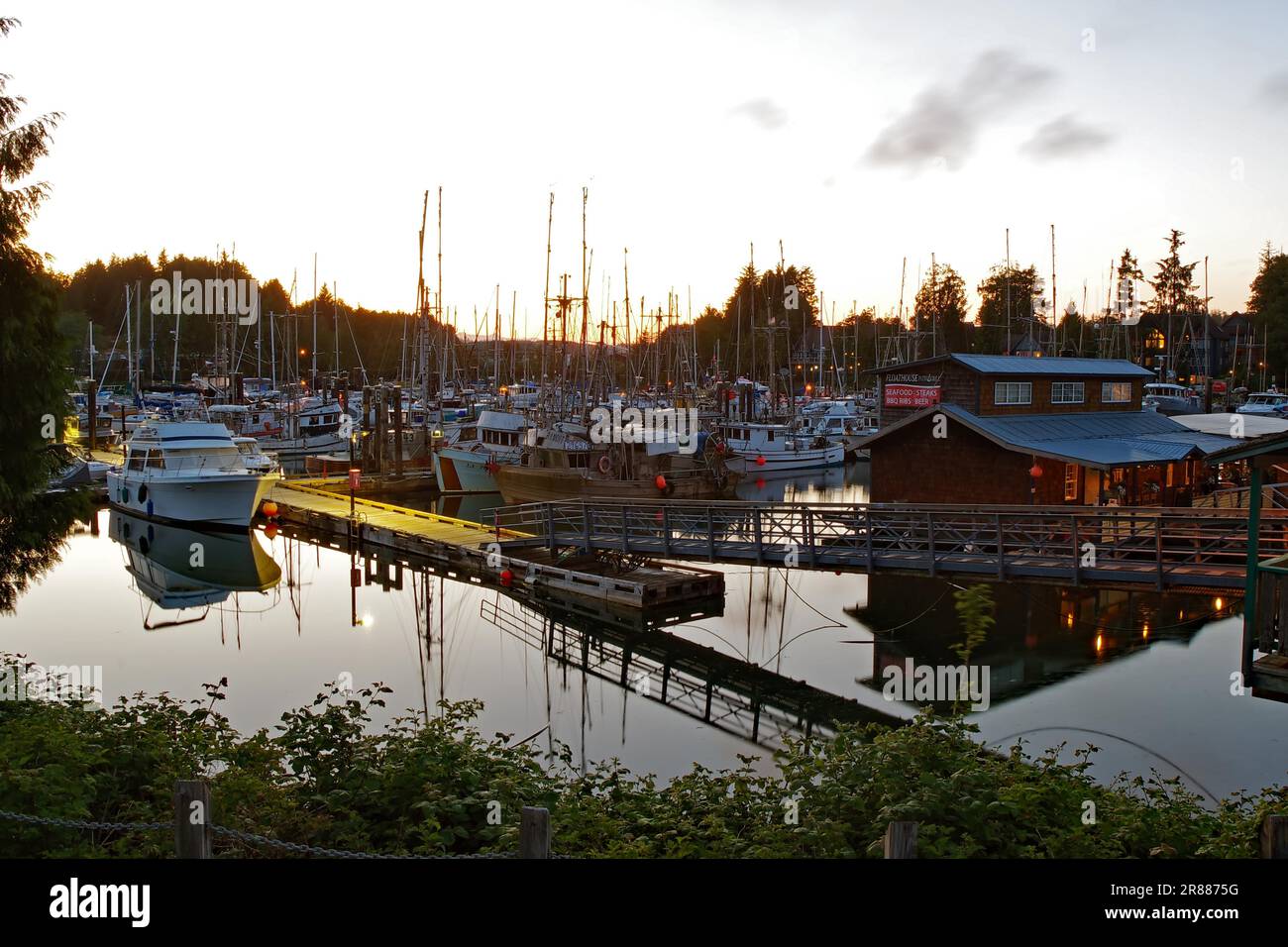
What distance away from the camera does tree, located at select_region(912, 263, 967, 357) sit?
350ft

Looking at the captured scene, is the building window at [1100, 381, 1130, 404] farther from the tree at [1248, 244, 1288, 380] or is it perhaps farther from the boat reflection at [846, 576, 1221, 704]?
the tree at [1248, 244, 1288, 380]

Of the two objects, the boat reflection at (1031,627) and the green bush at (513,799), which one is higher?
the green bush at (513,799)

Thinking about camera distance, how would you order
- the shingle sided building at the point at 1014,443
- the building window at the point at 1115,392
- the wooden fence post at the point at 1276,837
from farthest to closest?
the building window at the point at 1115,392 < the shingle sided building at the point at 1014,443 < the wooden fence post at the point at 1276,837

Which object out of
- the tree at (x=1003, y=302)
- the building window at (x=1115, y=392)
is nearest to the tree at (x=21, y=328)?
the building window at (x=1115, y=392)

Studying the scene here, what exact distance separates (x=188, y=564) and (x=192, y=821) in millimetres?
29922

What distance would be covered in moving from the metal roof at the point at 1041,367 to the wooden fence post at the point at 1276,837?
24.5m

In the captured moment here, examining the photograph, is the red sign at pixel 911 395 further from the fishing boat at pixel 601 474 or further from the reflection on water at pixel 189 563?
the reflection on water at pixel 189 563

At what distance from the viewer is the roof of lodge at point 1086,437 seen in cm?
2725

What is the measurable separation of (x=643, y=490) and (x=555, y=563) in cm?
1733

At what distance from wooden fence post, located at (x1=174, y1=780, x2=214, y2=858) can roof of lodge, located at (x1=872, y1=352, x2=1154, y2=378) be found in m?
25.7

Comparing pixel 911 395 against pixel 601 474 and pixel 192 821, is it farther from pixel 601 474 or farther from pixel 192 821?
pixel 192 821

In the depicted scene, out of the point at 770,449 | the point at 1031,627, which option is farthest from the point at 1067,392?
the point at 770,449
